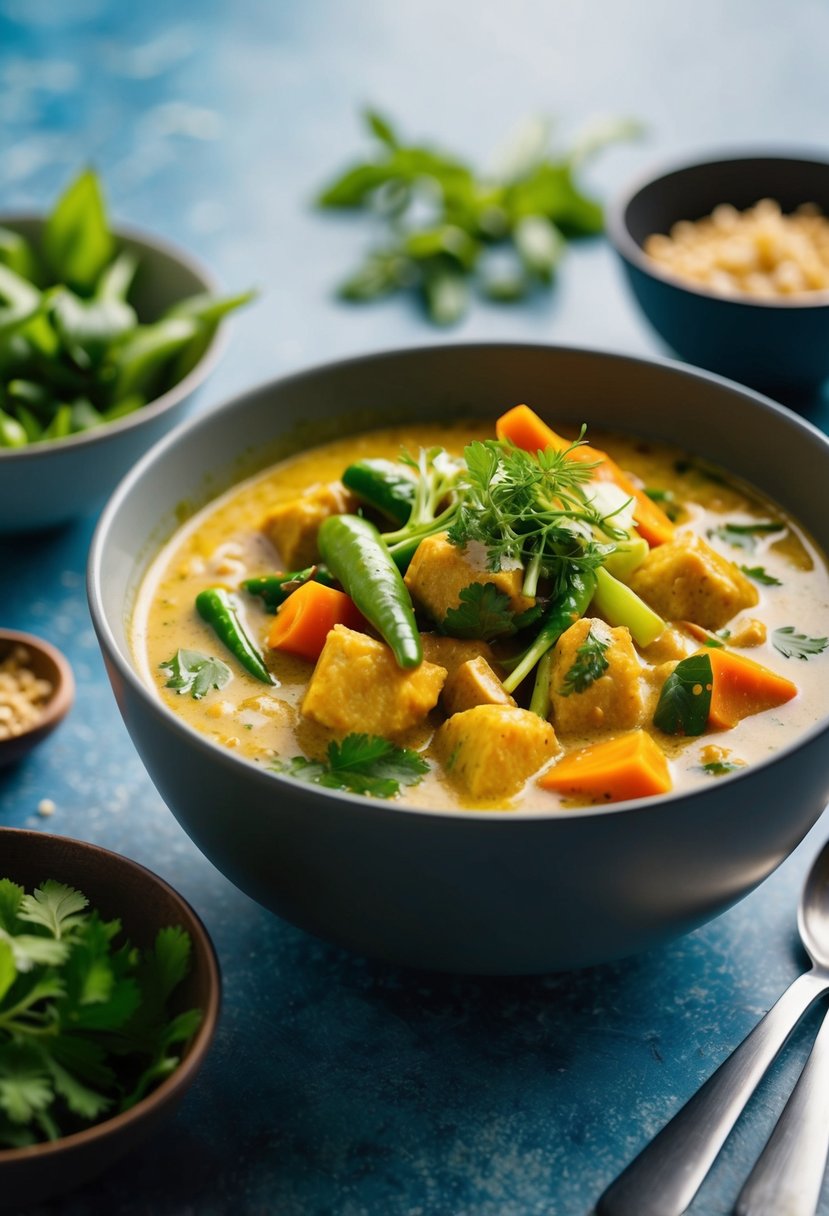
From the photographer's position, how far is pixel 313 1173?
226 centimetres

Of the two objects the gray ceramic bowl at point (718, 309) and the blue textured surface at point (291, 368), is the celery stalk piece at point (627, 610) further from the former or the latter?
the gray ceramic bowl at point (718, 309)

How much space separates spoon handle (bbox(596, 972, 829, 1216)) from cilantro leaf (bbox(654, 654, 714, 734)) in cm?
52

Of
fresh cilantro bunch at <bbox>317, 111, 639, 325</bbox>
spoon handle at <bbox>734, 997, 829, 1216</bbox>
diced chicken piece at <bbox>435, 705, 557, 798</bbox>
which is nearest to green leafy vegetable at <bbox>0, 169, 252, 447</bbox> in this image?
fresh cilantro bunch at <bbox>317, 111, 639, 325</bbox>

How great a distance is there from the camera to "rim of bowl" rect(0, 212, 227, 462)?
353 cm

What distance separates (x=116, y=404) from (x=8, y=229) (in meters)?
0.90

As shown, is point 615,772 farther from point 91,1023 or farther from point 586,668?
point 91,1023

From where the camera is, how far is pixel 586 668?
247 cm

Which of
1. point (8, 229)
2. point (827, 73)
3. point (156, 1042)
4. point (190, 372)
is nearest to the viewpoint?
point (156, 1042)

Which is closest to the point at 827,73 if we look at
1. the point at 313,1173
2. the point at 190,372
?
the point at 190,372

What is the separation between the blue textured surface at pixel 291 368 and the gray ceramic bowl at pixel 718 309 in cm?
22

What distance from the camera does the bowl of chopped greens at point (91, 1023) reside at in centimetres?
205

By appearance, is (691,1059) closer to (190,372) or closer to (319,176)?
(190,372)

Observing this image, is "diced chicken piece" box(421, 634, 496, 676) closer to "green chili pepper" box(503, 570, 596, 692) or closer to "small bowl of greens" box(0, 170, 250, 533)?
"green chili pepper" box(503, 570, 596, 692)

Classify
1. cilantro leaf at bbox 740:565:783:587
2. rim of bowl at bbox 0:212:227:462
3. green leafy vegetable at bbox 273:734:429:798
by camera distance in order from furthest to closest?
rim of bowl at bbox 0:212:227:462 < cilantro leaf at bbox 740:565:783:587 < green leafy vegetable at bbox 273:734:429:798
